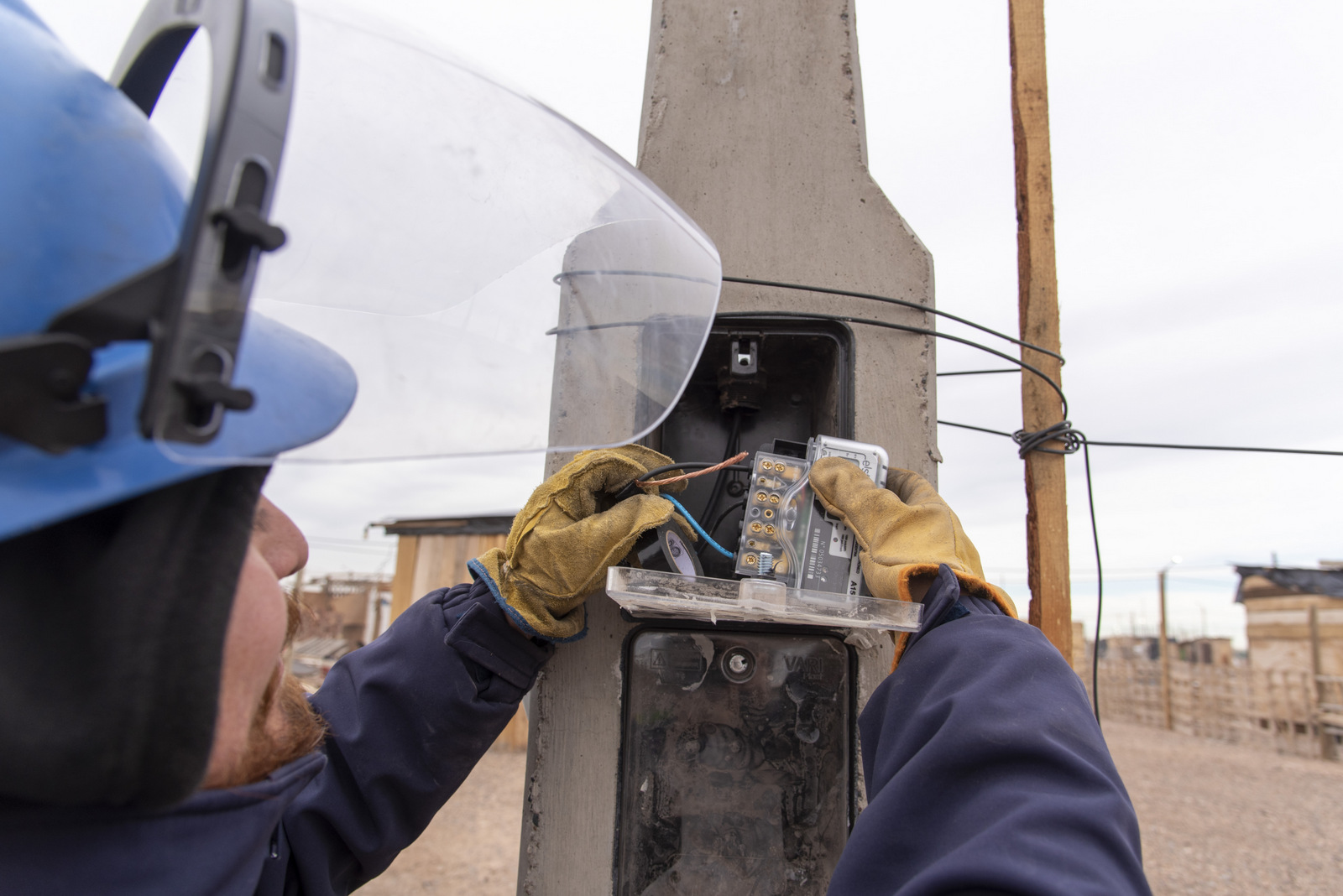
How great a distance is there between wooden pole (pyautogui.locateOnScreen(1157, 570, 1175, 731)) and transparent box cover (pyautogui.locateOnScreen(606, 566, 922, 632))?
45.8ft

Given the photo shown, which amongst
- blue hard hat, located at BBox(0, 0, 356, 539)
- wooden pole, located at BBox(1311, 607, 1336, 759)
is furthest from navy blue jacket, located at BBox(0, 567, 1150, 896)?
wooden pole, located at BBox(1311, 607, 1336, 759)

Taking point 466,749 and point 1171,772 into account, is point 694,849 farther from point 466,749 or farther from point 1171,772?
point 1171,772

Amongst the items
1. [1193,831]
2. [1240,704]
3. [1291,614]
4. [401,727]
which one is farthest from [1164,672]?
[401,727]

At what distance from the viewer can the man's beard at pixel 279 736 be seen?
82cm

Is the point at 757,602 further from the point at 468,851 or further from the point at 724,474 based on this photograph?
the point at 468,851

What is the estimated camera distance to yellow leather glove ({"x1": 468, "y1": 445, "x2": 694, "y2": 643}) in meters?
1.23

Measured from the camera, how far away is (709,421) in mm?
1681

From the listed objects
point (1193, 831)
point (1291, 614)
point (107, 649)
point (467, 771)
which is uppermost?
point (1291, 614)

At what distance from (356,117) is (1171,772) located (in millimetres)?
12751

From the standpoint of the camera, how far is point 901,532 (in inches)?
47.3

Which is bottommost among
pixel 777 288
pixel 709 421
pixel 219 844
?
pixel 219 844

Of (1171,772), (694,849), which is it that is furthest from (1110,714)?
(694,849)

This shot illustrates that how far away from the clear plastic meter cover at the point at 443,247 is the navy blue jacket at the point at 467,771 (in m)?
0.42

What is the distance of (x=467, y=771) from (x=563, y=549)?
43 centimetres
